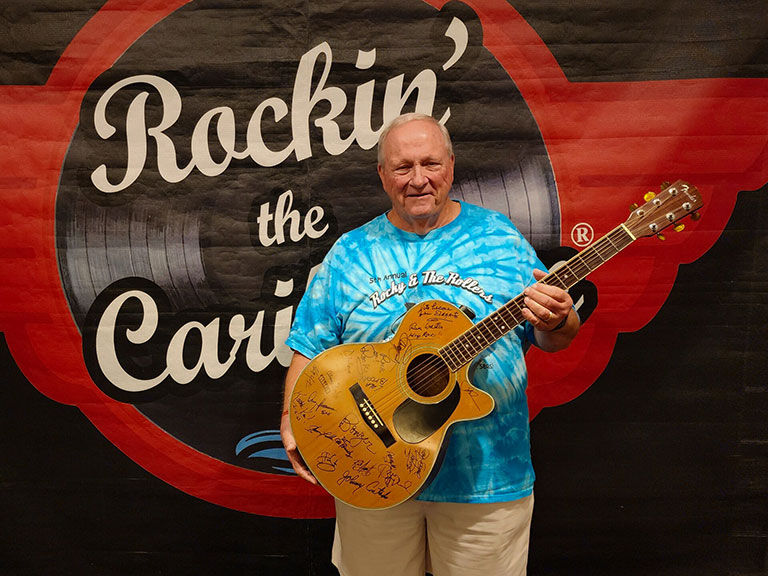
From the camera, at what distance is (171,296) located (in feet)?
7.06

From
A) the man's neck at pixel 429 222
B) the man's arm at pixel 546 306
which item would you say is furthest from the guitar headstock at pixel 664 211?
the man's neck at pixel 429 222

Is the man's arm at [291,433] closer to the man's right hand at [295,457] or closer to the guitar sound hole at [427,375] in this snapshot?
the man's right hand at [295,457]

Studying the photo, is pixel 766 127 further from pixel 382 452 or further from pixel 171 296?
A: pixel 171 296

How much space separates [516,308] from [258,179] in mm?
1120

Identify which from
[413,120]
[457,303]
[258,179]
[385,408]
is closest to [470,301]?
[457,303]

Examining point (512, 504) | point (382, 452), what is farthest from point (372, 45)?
point (512, 504)

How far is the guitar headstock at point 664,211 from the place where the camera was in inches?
56.2

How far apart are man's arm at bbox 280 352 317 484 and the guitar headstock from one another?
3.05 ft

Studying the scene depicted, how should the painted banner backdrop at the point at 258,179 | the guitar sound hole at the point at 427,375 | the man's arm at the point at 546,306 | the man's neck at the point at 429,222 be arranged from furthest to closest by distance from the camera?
the painted banner backdrop at the point at 258,179 → the man's neck at the point at 429,222 → the guitar sound hole at the point at 427,375 → the man's arm at the point at 546,306

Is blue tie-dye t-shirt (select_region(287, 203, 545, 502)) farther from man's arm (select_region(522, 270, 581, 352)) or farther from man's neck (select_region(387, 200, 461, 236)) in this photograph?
man's arm (select_region(522, 270, 581, 352))

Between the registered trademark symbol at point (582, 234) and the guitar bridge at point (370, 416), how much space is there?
40.0 inches

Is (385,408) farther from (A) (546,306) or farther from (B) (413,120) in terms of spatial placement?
(B) (413,120)

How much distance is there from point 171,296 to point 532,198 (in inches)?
53.4

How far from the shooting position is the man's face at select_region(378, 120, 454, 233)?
154cm
